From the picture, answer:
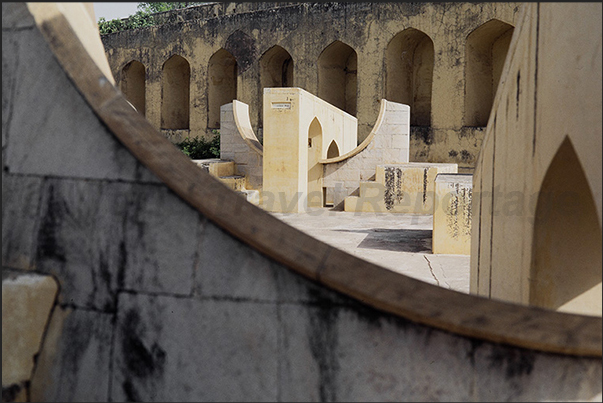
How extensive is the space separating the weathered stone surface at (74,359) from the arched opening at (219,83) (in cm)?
1872

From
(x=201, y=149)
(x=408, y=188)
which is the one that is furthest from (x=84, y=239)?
(x=201, y=149)

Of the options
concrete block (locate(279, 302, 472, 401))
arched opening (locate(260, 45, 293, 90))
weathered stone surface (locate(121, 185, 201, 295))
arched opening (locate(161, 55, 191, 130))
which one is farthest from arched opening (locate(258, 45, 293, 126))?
concrete block (locate(279, 302, 472, 401))

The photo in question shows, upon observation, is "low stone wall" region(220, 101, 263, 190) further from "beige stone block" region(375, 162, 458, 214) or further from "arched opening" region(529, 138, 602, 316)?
"arched opening" region(529, 138, 602, 316)

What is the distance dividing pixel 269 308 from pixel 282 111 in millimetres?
8512

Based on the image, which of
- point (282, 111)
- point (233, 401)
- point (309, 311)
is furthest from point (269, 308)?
point (282, 111)

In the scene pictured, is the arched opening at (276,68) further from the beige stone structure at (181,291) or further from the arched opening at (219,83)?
the beige stone structure at (181,291)

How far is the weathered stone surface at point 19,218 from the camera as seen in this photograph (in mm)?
1618

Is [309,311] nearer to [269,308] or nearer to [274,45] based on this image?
[269,308]

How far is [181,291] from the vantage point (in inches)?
61.4

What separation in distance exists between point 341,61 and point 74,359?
1795cm

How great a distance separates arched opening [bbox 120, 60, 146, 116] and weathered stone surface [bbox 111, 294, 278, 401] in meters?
21.8

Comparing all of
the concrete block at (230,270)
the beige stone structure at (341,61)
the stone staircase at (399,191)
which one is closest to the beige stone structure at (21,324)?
the concrete block at (230,270)

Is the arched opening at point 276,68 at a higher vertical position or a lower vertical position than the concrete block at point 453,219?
higher

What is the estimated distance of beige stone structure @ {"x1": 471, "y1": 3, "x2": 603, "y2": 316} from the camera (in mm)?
1624
